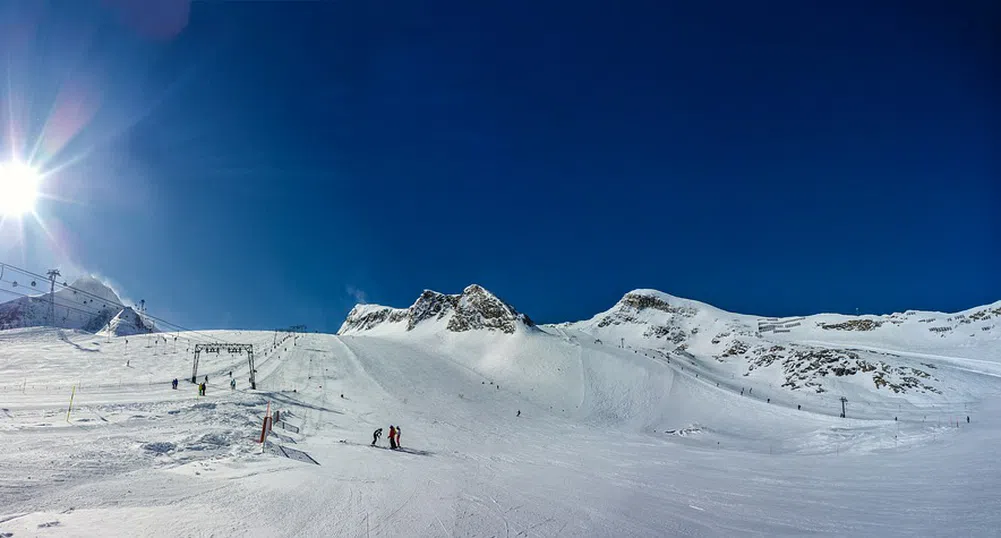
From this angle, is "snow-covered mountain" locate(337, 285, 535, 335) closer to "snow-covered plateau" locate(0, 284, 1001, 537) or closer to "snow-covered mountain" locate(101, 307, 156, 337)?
"snow-covered plateau" locate(0, 284, 1001, 537)

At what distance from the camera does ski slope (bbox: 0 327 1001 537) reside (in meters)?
9.18

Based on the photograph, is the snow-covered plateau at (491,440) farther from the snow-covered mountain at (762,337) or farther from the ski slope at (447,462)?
the snow-covered mountain at (762,337)

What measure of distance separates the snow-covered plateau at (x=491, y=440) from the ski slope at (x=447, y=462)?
116 millimetres

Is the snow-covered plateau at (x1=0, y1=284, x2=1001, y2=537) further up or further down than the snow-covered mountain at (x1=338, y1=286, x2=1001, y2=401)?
further down

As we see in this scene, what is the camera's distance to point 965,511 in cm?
1077

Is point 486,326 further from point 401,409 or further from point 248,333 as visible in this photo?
point 401,409

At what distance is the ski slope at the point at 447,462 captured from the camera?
9.18m

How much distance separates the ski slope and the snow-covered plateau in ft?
0.38

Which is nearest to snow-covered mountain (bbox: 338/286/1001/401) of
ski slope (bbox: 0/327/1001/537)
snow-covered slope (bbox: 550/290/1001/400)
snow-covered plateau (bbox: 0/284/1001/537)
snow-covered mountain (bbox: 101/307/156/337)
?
snow-covered slope (bbox: 550/290/1001/400)

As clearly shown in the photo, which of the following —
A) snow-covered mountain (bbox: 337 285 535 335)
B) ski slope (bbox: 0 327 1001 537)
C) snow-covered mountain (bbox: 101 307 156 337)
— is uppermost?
snow-covered mountain (bbox: 337 285 535 335)

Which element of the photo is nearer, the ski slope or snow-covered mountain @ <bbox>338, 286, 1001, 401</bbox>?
the ski slope

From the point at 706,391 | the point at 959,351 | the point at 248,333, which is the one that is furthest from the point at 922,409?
the point at 248,333

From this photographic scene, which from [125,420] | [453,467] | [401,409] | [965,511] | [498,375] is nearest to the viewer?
[965,511]

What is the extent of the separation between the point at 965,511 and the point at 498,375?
64.9m
